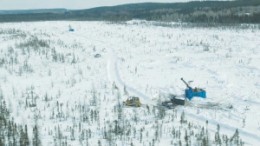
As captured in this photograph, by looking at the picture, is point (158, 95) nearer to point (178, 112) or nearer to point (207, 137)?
point (178, 112)

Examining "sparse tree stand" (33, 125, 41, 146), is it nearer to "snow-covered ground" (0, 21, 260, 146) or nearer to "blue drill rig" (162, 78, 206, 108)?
"snow-covered ground" (0, 21, 260, 146)

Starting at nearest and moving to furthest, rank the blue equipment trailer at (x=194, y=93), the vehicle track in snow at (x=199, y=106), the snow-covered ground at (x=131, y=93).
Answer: the vehicle track in snow at (x=199, y=106), the snow-covered ground at (x=131, y=93), the blue equipment trailer at (x=194, y=93)

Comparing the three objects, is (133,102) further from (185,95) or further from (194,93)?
(194,93)

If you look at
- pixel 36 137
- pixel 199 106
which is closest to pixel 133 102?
pixel 199 106

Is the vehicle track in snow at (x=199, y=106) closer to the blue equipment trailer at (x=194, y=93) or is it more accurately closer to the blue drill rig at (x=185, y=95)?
the blue drill rig at (x=185, y=95)

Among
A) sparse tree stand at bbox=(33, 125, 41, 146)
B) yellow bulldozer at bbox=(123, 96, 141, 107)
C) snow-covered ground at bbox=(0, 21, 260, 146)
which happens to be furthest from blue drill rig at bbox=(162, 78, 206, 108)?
sparse tree stand at bbox=(33, 125, 41, 146)

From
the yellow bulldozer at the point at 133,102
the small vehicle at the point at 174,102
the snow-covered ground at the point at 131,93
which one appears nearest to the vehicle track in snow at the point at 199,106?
the snow-covered ground at the point at 131,93

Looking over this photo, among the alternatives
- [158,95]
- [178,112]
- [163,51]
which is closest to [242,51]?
[163,51]

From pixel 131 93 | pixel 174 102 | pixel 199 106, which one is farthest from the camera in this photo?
pixel 131 93
